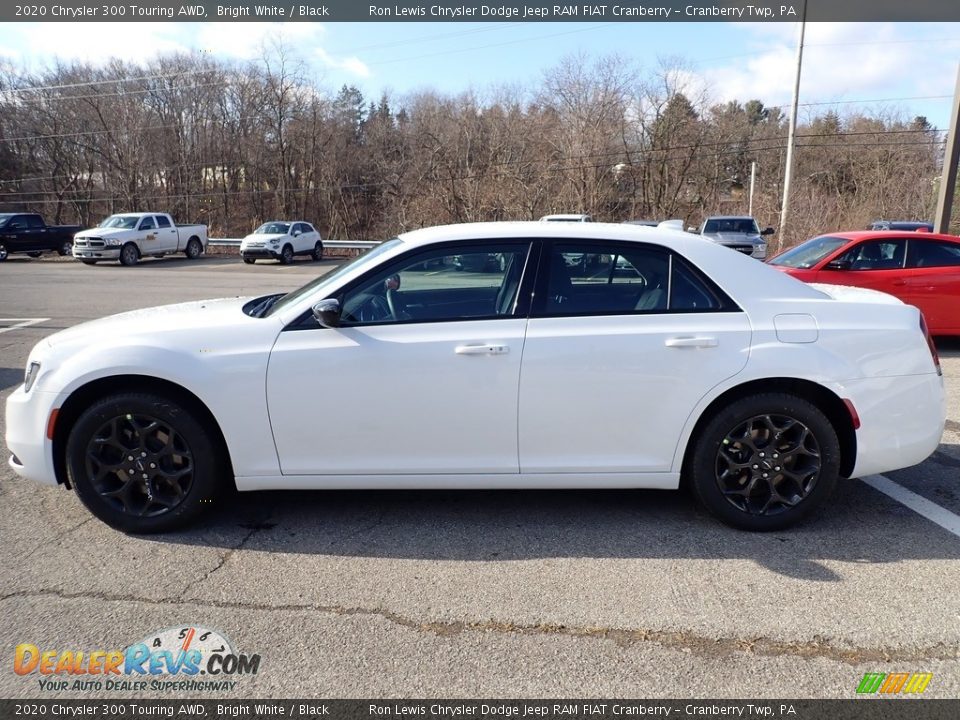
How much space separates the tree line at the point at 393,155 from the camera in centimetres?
3834

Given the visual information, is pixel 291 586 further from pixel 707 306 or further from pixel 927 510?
pixel 927 510

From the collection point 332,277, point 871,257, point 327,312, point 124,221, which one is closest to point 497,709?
point 327,312

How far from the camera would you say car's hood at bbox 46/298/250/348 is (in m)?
3.64

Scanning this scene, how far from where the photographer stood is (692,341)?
3.51m

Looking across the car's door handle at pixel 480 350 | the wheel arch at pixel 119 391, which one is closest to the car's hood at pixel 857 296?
the car's door handle at pixel 480 350

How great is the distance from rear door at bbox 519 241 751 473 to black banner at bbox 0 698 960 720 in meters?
1.40

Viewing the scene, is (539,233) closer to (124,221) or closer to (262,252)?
(262,252)

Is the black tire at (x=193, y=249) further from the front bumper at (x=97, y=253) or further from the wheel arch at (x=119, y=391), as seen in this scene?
the wheel arch at (x=119, y=391)

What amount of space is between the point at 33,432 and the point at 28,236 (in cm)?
2972

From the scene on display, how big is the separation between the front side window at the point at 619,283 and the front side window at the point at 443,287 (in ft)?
0.73

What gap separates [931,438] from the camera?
3703 mm

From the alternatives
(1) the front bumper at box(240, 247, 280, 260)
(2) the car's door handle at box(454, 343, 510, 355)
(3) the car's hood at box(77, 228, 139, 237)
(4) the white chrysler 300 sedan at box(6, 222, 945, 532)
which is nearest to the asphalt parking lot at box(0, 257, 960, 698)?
(4) the white chrysler 300 sedan at box(6, 222, 945, 532)

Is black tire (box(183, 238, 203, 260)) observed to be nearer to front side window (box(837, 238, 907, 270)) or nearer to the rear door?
front side window (box(837, 238, 907, 270))

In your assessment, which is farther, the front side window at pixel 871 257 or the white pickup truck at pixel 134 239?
the white pickup truck at pixel 134 239
